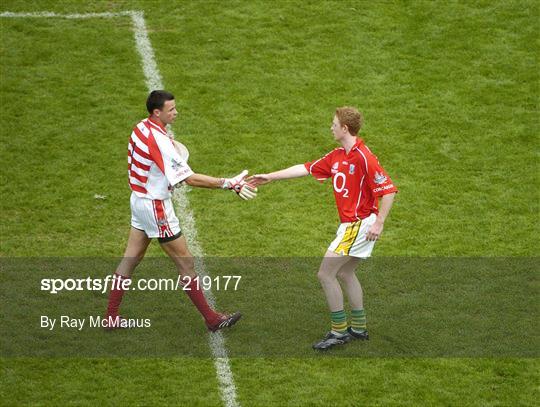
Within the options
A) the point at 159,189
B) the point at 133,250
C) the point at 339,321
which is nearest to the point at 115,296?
the point at 133,250

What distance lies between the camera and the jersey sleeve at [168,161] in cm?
951

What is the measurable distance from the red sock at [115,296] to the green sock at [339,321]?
6.38 feet

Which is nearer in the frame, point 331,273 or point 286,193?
point 331,273

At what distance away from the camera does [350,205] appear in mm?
9625

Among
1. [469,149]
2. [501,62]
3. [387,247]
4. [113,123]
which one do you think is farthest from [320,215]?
[501,62]

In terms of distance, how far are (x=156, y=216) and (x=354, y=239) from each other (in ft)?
5.81

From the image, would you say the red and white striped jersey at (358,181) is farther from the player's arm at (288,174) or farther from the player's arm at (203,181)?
the player's arm at (203,181)

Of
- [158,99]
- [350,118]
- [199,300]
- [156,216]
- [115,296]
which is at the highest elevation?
[158,99]

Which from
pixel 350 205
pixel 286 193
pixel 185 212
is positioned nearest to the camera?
pixel 350 205

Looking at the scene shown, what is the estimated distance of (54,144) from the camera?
1327 cm

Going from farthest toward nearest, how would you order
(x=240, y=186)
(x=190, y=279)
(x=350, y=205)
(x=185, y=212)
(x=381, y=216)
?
1. (x=185, y=212)
2. (x=190, y=279)
3. (x=240, y=186)
4. (x=350, y=205)
5. (x=381, y=216)

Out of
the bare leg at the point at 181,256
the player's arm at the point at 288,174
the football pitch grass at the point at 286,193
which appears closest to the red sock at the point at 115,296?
the football pitch grass at the point at 286,193

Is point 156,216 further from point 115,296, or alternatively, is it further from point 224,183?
point 115,296

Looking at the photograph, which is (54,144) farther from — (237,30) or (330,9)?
(330,9)
